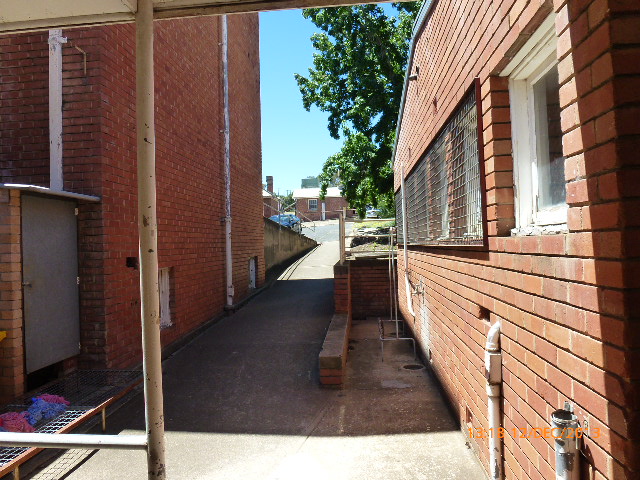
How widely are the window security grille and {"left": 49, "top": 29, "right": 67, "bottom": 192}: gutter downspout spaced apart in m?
4.42

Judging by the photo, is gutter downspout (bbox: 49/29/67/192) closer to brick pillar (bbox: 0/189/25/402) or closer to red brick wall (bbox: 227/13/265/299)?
brick pillar (bbox: 0/189/25/402)

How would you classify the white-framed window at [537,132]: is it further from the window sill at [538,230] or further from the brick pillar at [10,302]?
the brick pillar at [10,302]

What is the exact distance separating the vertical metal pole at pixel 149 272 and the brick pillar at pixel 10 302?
3360 millimetres

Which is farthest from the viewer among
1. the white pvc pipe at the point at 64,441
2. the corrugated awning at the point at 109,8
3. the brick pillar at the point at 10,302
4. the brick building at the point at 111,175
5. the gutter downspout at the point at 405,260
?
the gutter downspout at the point at 405,260

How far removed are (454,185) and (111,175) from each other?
4.12 meters

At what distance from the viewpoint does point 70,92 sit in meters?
5.42

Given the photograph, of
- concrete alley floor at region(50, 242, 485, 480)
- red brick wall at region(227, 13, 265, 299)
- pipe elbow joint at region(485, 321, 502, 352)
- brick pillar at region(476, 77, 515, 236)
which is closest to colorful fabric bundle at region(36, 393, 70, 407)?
concrete alley floor at region(50, 242, 485, 480)

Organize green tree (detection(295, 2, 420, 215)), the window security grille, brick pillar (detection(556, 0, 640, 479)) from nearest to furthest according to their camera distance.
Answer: brick pillar (detection(556, 0, 640, 479)) → the window security grille → green tree (detection(295, 2, 420, 215))

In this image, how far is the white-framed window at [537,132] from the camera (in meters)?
2.28

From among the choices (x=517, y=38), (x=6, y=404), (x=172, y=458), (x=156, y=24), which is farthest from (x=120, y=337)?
(x=517, y=38)

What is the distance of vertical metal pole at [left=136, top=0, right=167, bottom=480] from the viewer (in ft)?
5.89

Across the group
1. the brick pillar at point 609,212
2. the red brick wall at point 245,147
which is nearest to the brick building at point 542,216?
the brick pillar at point 609,212

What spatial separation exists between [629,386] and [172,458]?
366cm

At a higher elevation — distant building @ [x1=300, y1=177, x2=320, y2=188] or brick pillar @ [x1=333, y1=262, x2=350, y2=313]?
distant building @ [x1=300, y1=177, x2=320, y2=188]
